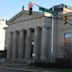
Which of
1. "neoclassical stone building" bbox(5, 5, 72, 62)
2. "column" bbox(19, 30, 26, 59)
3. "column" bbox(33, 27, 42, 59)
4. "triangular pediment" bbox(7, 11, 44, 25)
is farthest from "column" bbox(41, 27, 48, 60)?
"column" bbox(19, 30, 26, 59)

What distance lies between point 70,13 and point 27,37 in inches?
636

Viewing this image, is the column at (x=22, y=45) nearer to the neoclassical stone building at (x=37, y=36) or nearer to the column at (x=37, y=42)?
the neoclassical stone building at (x=37, y=36)

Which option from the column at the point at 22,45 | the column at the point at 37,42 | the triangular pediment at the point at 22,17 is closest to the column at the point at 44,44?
the column at the point at 37,42

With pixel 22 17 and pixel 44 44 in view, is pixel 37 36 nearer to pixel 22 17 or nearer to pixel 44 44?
pixel 44 44

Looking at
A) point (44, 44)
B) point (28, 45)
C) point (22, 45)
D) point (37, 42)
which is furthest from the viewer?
Answer: point (22, 45)

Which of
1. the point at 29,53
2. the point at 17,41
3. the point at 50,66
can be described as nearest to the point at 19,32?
the point at 17,41

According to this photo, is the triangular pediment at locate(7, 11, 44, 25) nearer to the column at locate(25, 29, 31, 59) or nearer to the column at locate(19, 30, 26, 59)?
the column at locate(19, 30, 26, 59)

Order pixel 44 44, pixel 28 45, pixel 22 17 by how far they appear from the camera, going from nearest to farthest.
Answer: pixel 44 44 < pixel 28 45 < pixel 22 17

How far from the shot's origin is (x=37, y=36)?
83500 mm

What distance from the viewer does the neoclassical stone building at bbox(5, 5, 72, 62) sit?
263ft

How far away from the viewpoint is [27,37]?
289ft

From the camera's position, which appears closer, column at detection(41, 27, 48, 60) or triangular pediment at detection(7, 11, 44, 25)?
column at detection(41, 27, 48, 60)

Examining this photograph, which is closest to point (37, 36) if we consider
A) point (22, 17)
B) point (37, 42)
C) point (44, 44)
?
point (37, 42)

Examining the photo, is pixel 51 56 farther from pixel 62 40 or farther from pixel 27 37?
pixel 27 37
